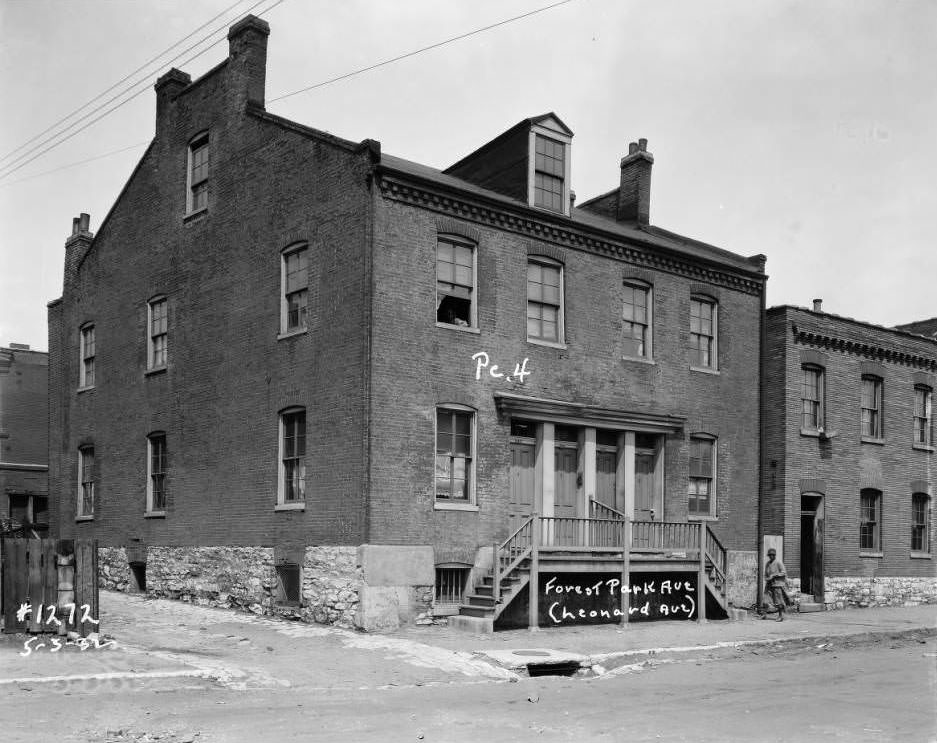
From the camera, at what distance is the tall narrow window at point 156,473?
25.7 m

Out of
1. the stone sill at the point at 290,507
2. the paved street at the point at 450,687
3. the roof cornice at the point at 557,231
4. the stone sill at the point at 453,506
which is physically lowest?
the paved street at the point at 450,687

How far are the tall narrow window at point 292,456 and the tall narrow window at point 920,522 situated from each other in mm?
19275

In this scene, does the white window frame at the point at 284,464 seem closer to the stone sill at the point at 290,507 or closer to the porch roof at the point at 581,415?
the stone sill at the point at 290,507

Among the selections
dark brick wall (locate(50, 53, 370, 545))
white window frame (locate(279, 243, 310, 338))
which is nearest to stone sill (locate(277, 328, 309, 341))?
white window frame (locate(279, 243, 310, 338))

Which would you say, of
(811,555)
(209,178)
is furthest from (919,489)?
(209,178)

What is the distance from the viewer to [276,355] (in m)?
22.0

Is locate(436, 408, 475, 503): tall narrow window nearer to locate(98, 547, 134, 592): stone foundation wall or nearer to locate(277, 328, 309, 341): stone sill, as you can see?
locate(277, 328, 309, 341): stone sill

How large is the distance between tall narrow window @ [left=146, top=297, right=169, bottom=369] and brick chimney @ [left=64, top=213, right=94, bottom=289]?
489cm

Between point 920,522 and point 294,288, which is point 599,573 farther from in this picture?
point 920,522

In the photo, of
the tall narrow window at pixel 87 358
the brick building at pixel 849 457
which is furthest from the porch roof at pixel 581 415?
the tall narrow window at pixel 87 358

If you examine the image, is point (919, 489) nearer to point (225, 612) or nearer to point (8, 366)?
point (225, 612)

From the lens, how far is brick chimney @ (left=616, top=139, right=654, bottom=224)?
29.7 metres

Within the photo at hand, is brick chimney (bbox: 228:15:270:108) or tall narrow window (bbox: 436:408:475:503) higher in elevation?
brick chimney (bbox: 228:15:270:108)

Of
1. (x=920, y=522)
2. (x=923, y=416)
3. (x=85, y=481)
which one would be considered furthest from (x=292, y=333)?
(x=920, y=522)
